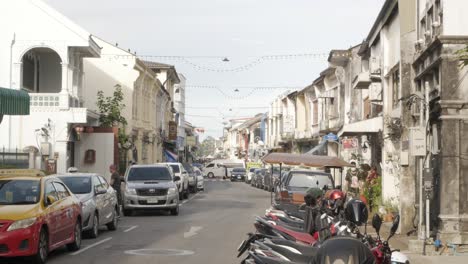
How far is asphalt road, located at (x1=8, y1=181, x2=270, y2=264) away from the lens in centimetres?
1426

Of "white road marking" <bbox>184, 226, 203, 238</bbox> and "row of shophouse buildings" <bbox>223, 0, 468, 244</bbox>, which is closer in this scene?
"row of shophouse buildings" <bbox>223, 0, 468, 244</bbox>

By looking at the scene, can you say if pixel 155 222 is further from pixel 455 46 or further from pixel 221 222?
pixel 455 46

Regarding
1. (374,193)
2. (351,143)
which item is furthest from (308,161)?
(351,143)

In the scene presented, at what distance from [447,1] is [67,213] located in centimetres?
918

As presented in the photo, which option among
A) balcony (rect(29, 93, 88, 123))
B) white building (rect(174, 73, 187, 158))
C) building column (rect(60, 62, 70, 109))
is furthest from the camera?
white building (rect(174, 73, 187, 158))

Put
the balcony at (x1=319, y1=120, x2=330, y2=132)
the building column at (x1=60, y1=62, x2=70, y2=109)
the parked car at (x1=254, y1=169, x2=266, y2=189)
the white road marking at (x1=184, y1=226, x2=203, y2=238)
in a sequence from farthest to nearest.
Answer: the parked car at (x1=254, y1=169, x2=266, y2=189), the balcony at (x1=319, y1=120, x2=330, y2=132), the building column at (x1=60, y1=62, x2=70, y2=109), the white road marking at (x1=184, y1=226, x2=203, y2=238)

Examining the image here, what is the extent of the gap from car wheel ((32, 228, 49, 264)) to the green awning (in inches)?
263

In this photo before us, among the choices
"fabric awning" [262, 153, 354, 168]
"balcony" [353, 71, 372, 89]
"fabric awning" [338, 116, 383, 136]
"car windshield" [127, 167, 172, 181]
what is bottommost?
"car windshield" [127, 167, 172, 181]

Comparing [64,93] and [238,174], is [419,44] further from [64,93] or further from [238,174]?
[238,174]

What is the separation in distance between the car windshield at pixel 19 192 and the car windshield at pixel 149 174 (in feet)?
41.9

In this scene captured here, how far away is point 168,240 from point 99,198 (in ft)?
8.50

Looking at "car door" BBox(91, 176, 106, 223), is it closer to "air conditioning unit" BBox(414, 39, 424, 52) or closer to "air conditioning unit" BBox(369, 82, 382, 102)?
"air conditioning unit" BBox(414, 39, 424, 52)

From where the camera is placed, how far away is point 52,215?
13.8 m

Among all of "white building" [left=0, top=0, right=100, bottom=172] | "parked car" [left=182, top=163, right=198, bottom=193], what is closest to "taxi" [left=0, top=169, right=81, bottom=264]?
"white building" [left=0, top=0, right=100, bottom=172]
